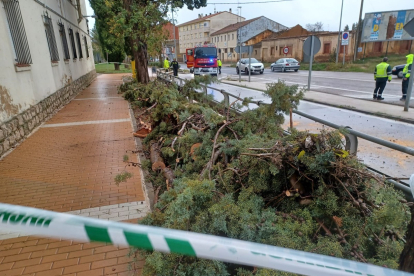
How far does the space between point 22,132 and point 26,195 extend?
3471 mm

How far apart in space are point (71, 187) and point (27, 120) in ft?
13.3

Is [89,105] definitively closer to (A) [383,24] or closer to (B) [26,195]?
(B) [26,195]

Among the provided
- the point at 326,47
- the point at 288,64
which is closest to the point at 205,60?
the point at 288,64

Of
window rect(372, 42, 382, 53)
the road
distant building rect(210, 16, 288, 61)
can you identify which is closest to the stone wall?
the road

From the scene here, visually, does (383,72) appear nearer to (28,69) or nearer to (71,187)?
(71,187)

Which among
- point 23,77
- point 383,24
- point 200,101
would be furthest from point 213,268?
point 383,24

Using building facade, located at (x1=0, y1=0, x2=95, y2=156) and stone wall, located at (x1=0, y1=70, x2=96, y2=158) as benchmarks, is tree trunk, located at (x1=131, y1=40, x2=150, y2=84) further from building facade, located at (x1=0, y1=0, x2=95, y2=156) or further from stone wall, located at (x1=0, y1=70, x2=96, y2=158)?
stone wall, located at (x1=0, y1=70, x2=96, y2=158)

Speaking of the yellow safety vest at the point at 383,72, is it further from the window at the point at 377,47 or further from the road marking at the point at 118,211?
the window at the point at 377,47

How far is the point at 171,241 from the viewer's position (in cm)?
113

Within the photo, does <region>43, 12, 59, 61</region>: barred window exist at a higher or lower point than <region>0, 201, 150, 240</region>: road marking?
higher

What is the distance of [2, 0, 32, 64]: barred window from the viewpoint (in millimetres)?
6980

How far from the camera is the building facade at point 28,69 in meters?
6.23

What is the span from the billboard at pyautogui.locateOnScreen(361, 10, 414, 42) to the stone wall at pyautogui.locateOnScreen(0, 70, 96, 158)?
38.0 m

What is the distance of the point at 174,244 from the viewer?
3.72 feet
